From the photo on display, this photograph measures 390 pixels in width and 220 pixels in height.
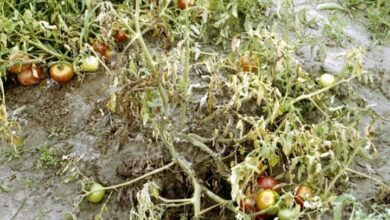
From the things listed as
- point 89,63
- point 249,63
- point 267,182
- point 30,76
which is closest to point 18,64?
point 30,76

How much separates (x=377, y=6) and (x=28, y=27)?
178 centimetres

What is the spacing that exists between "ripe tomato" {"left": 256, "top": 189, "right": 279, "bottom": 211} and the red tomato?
6 cm

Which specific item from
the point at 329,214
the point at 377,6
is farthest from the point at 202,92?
the point at 377,6

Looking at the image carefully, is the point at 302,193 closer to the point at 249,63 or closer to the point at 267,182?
the point at 267,182

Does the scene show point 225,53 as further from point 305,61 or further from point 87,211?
point 87,211

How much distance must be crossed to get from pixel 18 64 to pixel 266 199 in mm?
1266

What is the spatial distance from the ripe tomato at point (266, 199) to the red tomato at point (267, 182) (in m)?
0.06

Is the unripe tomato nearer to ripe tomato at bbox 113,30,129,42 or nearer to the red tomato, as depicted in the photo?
the red tomato

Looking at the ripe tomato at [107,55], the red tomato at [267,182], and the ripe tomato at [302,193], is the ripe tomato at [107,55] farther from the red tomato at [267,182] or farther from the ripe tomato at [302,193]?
the ripe tomato at [302,193]

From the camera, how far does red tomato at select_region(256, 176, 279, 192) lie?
245 centimetres

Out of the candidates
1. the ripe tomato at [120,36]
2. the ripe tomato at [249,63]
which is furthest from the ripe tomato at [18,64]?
the ripe tomato at [249,63]

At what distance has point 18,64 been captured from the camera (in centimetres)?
290

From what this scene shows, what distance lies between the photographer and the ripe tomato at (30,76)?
2930 millimetres

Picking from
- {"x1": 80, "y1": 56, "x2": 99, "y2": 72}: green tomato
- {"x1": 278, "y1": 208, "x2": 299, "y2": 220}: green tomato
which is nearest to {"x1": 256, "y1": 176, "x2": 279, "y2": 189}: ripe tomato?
{"x1": 278, "y1": 208, "x2": 299, "y2": 220}: green tomato
